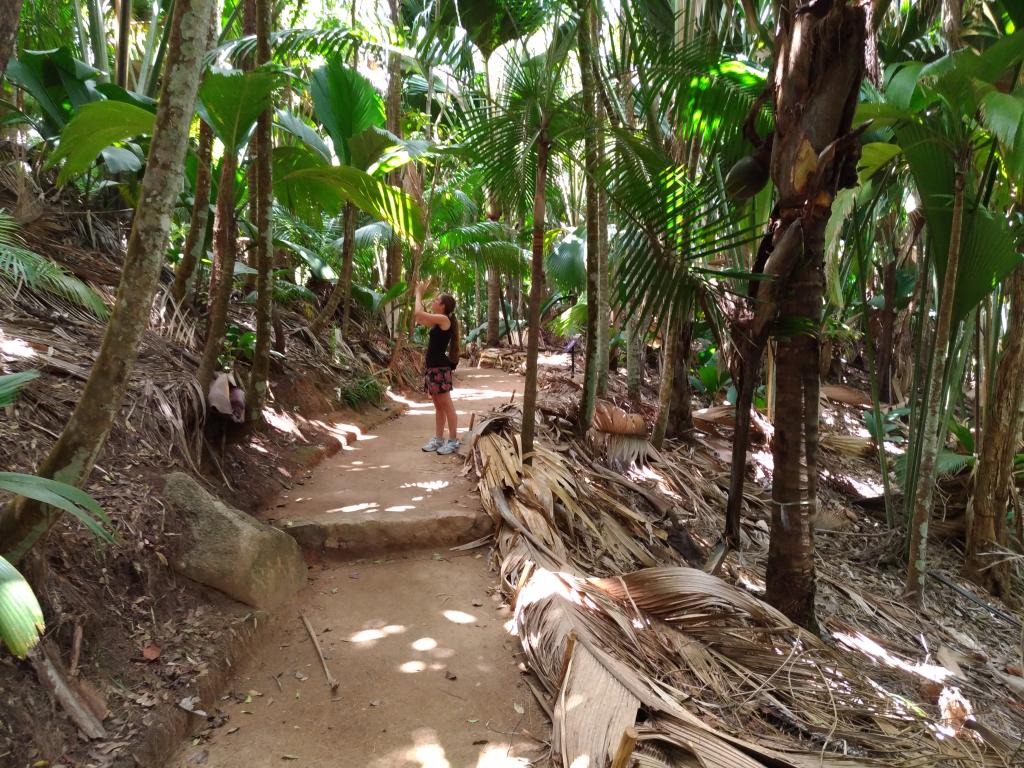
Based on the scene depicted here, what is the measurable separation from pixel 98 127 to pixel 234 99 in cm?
68

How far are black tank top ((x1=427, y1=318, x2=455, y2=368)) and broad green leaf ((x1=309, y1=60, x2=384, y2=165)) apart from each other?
2.48m

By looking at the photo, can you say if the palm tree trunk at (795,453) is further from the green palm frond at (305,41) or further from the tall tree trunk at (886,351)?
the tall tree trunk at (886,351)

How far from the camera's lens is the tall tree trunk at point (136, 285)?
2.12m

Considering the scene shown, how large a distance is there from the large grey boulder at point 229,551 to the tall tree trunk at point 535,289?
5.48ft

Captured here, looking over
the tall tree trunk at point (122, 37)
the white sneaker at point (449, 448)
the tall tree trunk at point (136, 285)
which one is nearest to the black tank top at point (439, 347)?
the white sneaker at point (449, 448)

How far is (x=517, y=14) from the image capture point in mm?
4367

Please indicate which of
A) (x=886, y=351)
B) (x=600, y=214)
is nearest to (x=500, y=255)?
(x=600, y=214)

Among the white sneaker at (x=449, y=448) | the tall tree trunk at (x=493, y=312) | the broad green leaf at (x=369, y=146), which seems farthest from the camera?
the tall tree trunk at (x=493, y=312)

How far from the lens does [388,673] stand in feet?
9.11

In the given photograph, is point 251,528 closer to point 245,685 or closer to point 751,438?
point 245,685

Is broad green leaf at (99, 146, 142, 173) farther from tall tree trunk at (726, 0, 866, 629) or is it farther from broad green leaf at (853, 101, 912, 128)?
broad green leaf at (853, 101, 912, 128)

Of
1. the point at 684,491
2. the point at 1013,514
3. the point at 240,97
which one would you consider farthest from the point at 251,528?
the point at 1013,514

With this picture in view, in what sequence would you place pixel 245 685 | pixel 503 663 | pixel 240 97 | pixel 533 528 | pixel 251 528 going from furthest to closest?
pixel 533 528
pixel 240 97
pixel 251 528
pixel 503 663
pixel 245 685

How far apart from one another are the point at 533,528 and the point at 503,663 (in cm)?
95
